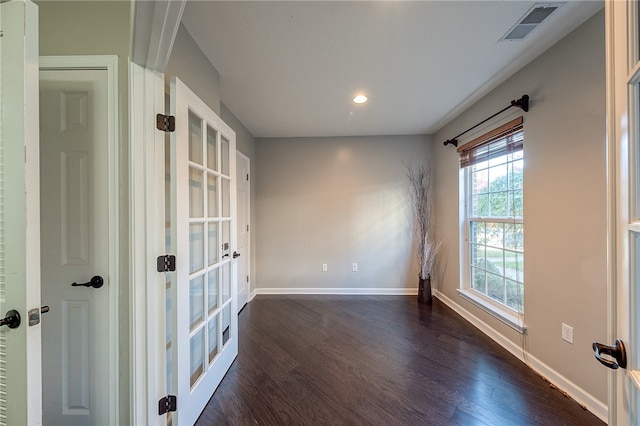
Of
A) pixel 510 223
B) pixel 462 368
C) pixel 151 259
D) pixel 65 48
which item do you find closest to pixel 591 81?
pixel 510 223

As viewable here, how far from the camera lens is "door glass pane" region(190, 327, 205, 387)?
4.90 feet

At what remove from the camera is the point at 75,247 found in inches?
48.4

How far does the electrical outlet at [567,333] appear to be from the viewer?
5.34ft

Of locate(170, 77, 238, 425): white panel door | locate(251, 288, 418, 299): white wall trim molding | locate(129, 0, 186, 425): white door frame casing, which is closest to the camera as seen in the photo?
locate(129, 0, 186, 425): white door frame casing

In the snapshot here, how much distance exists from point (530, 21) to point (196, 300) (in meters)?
Answer: 2.74

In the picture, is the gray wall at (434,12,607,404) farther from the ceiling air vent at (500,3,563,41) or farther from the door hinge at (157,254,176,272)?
the door hinge at (157,254,176,272)

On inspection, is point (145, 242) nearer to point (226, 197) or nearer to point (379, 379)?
point (226, 197)

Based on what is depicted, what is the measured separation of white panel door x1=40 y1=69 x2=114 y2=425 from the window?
2.94 metres

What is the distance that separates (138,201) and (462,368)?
252cm

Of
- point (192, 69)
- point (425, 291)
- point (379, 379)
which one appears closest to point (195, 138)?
point (192, 69)

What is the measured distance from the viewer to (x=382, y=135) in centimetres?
369

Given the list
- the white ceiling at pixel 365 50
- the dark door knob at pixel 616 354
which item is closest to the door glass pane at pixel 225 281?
the white ceiling at pixel 365 50

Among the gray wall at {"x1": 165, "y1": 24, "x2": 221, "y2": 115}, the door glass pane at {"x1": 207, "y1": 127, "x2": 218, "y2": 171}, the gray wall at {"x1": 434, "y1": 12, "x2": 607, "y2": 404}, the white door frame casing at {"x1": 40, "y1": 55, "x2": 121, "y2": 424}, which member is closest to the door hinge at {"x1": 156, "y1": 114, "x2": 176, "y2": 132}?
the white door frame casing at {"x1": 40, "y1": 55, "x2": 121, "y2": 424}

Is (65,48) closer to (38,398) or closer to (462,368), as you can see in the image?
(38,398)
